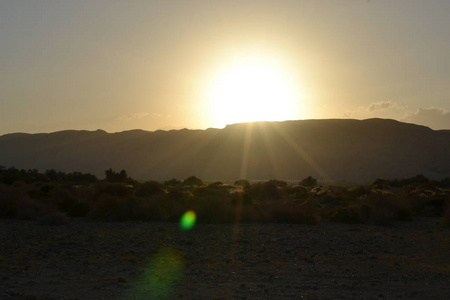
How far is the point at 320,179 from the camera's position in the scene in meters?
100

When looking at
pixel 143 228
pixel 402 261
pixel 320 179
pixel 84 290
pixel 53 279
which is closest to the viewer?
pixel 84 290

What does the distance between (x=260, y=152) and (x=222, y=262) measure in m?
105

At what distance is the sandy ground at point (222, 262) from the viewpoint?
34.8ft

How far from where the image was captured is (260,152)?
390 ft

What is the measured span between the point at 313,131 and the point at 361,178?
28.6 meters

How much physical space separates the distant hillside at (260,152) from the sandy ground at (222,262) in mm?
84007

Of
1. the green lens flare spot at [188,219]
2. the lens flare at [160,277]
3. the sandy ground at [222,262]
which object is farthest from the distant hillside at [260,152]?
the lens flare at [160,277]

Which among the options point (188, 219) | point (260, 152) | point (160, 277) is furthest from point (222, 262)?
point (260, 152)

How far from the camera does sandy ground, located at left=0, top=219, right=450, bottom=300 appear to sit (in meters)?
10.6

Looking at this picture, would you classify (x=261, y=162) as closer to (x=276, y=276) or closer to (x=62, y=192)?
(x=62, y=192)

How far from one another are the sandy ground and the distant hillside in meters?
84.0

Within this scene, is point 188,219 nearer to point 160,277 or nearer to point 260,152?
point 160,277

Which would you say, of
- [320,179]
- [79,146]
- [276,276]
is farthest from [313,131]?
[276,276]

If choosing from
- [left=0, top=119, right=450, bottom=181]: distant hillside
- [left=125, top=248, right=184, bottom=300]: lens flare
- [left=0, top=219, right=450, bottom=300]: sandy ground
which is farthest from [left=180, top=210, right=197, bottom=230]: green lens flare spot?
[left=0, top=119, right=450, bottom=181]: distant hillside
